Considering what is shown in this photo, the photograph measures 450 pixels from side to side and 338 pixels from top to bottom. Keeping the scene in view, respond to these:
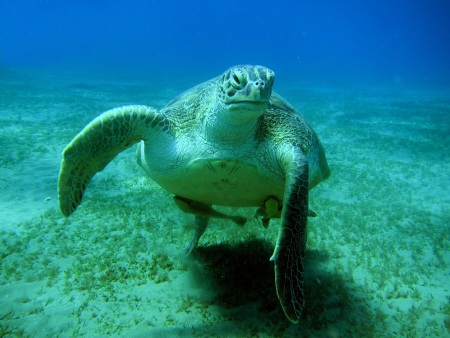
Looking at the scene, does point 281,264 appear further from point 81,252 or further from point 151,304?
point 81,252

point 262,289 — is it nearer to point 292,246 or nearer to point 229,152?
point 292,246

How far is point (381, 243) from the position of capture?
4.45m

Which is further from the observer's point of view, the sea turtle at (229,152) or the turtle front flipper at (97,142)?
the turtle front flipper at (97,142)

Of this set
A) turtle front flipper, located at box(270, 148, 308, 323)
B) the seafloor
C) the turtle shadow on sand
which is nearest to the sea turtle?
turtle front flipper, located at box(270, 148, 308, 323)

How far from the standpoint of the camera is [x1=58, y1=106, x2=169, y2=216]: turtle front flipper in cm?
281

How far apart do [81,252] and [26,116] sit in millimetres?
9292

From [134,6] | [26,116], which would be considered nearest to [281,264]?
[26,116]

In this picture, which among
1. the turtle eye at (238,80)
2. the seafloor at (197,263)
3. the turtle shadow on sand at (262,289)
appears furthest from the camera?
the turtle shadow on sand at (262,289)

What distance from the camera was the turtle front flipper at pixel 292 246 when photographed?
2283mm

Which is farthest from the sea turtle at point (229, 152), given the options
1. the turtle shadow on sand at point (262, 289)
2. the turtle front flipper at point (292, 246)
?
the turtle shadow on sand at point (262, 289)

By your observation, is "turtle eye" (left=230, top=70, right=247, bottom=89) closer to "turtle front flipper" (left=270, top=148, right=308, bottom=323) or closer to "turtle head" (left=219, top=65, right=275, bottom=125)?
"turtle head" (left=219, top=65, right=275, bottom=125)

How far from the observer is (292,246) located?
2365 mm

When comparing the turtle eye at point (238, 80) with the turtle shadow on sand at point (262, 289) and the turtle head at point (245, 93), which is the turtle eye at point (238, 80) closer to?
the turtle head at point (245, 93)

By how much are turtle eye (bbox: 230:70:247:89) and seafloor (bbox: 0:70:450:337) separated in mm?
2147
